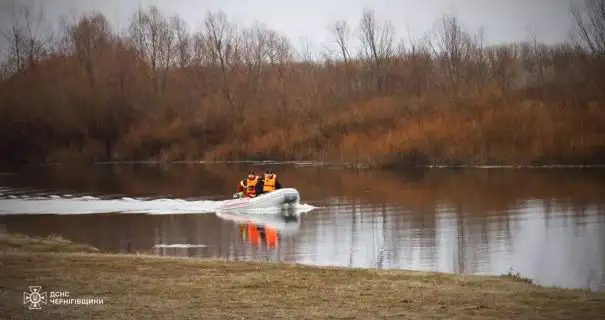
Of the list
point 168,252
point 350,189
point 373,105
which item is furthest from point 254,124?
point 168,252

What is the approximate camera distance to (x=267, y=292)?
447 inches

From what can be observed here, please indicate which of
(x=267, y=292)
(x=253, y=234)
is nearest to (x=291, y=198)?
(x=253, y=234)

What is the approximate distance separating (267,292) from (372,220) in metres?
18.5

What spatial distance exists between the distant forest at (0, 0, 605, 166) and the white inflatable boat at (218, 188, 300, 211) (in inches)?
940

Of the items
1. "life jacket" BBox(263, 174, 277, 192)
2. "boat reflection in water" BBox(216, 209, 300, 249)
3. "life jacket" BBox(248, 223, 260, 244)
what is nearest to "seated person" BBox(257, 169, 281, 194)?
"life jacket" BBox(263, 174, 277, 192)

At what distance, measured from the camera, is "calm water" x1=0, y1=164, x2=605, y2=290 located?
2033 centimetres

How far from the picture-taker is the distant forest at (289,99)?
56.3m

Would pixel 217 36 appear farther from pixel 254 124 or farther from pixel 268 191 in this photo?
pixel 268 191

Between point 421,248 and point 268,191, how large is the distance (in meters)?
13.5

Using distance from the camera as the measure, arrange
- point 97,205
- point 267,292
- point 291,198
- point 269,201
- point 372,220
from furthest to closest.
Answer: point 97,205
point 269,201
point 291,198
point 372,220
point 267,292

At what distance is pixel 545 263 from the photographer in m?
19.2

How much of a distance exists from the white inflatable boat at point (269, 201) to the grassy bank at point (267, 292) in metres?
18.4

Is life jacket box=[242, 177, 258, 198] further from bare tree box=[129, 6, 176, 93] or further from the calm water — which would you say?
bare tree box=[129, 6, 176, 93]

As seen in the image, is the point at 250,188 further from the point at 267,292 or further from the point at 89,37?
the point at 89,37
